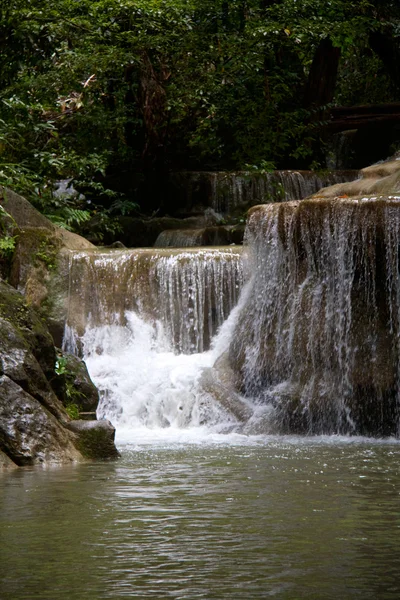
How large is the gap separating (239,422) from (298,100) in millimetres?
10904

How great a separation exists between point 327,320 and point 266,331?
0.91 metres

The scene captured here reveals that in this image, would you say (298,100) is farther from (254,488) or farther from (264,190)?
(254,488)

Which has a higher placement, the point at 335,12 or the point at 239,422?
the point at 335,12

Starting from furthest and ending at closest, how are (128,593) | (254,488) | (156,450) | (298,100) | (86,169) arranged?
(298,100) → (86,169) → (156,450) → (254,488) → (128,593)

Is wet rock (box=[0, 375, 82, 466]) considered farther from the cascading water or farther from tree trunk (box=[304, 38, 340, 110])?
tree trunk (box=[304, 38, 340, 110])

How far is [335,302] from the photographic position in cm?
1218

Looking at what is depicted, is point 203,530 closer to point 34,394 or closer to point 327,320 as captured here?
point 34,394

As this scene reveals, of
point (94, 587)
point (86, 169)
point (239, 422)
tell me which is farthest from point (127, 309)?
point (94, 587)

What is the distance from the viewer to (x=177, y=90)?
19.4 m

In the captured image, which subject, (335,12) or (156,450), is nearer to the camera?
(156,450)

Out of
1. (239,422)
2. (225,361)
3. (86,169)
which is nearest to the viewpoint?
(239,422)

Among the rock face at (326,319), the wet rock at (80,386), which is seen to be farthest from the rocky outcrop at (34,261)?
the wet rock at (80,386)

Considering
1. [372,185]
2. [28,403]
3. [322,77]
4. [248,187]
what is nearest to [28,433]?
[28,403]

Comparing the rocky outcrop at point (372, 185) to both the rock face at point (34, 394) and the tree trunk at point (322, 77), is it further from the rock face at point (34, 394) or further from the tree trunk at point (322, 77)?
the tree trunk at point (322, 77)
